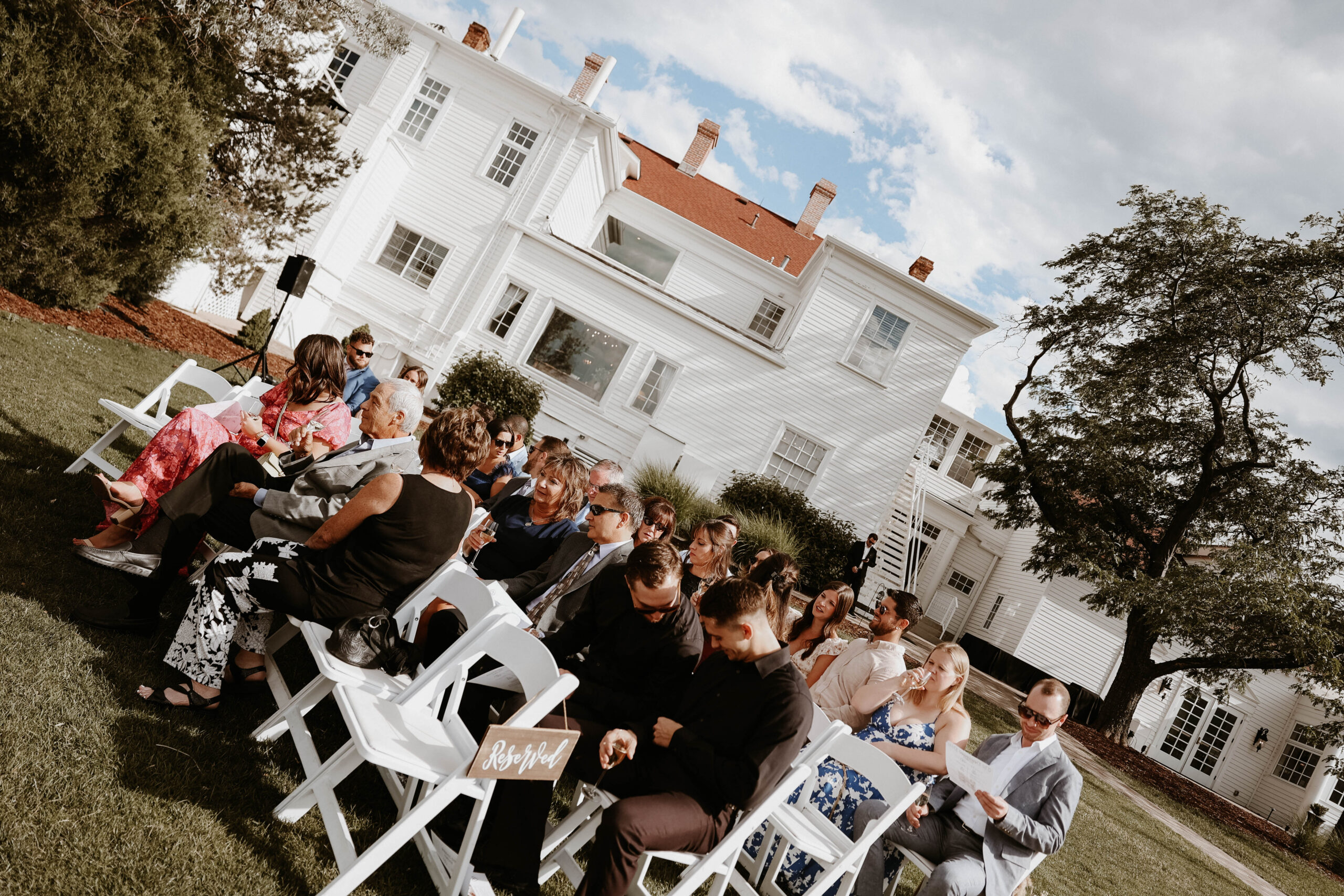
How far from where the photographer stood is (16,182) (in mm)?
8977

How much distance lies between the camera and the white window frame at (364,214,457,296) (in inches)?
789

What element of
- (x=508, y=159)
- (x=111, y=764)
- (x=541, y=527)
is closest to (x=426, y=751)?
(x=111, y=764)

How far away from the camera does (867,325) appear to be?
20.6 meters

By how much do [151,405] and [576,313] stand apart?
1370cm

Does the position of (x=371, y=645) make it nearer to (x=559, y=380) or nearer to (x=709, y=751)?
(x=709, y=751)

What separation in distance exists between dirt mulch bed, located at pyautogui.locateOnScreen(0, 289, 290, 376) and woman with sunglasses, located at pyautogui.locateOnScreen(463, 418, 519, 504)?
703cm

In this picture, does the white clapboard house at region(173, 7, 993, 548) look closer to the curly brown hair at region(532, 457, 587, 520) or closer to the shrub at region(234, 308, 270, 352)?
the shrub at region(234, 308, 270, 352)

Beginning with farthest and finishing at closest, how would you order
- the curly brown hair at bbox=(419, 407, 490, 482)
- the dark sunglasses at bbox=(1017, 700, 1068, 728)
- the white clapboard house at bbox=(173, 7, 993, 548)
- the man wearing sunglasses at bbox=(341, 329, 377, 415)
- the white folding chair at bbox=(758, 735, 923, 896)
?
the white clapboard house at bbox=(173, 7, 993, 548) < the man wearing sunglasses at bbox=(341, 329, 377, 415) < the dark sunglasses at bbox=(1017, 700, 1068, 728) < the curly brown hair at bbox=(419, 407, 490, 482) < the white folding chair at bbox=(758, 735, 923, 896)

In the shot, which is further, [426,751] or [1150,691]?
[1150,691]

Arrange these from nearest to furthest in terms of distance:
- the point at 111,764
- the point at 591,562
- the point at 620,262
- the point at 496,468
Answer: the point at 111,764 < the point at 591,562 < the point at 496,468 < the point at 620,262

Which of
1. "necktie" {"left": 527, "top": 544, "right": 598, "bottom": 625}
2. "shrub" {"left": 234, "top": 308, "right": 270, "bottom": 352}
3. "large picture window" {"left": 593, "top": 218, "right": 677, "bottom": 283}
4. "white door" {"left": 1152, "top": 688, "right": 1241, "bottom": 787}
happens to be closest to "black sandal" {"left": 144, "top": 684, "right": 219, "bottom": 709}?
"necktie" {"left": 527, "top": 544, "right": 598, "bottom": 625}

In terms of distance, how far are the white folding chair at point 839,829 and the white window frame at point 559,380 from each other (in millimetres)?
16044

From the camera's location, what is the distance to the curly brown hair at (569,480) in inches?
189

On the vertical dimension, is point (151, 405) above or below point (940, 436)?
below
